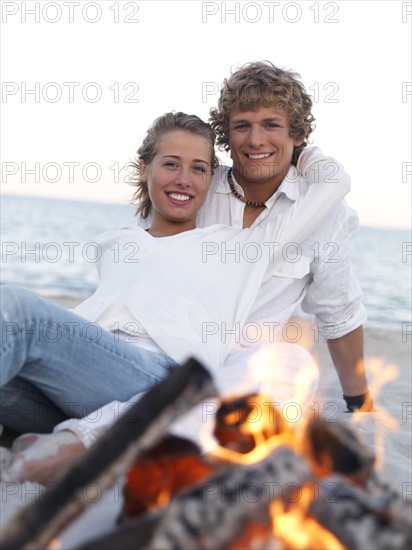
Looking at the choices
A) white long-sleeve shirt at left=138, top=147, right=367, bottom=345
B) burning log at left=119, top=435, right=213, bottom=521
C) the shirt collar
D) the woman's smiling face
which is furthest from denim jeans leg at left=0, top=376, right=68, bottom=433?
the shirt collar

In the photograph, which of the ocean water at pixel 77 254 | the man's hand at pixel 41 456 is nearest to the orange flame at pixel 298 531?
the man's hand at pixel 41 456

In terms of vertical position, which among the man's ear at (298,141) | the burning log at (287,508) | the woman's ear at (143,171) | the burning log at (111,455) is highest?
the man's ear at (298,141)

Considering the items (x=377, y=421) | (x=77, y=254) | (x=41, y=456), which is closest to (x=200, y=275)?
(x=41, y=456)

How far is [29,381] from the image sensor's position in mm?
2477

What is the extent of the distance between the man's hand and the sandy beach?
16cm

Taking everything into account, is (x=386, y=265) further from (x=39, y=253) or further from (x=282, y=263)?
(x=282, y=263)

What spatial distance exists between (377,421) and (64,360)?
2.12 metres

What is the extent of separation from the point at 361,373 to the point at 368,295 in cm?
1297

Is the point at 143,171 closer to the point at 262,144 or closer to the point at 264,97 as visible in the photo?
the point at 262,144

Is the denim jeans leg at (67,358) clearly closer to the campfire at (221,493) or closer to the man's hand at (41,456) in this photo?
the man's hand at (41,456)

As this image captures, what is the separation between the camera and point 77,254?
19.7m

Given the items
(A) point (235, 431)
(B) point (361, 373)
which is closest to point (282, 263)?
(B) point (361, 373)

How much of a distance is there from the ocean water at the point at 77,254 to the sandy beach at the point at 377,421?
6.40ft

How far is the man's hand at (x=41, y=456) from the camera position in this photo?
6.95ft
